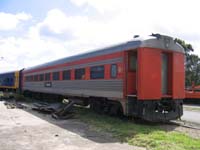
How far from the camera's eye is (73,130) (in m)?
9.61

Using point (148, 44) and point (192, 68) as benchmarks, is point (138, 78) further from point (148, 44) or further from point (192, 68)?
point (192, 68)

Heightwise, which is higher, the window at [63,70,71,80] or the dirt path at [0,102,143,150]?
the window at [63,70,71,80]

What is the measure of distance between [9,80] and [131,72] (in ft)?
92.1

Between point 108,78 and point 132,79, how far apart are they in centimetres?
131

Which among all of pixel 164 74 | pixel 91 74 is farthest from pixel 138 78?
pixel 91 74

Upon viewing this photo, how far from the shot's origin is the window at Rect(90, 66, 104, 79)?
12.7 metres

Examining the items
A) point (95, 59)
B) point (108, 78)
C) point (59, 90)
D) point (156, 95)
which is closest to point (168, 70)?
point (156, 95)

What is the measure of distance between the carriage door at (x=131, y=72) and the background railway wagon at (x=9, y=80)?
23.2 meters

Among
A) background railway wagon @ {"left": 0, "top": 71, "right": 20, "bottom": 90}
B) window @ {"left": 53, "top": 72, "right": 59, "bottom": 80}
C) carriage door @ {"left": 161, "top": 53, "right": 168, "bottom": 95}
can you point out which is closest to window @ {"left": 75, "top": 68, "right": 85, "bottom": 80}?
window @ {"left": 53, "top": 72, "right": 59, "bottom": 80}

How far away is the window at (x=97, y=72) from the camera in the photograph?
12.7 m

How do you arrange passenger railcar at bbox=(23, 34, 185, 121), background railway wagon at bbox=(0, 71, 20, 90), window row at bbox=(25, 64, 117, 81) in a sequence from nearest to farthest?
1. passenger railcar at bbox=(23, 34, 185, 121)
2. window row at bbox=(25, 64, 117, 81)
3. background railway wagon at bbox=(0, 71, 20, 90)

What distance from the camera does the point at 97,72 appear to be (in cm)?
1308

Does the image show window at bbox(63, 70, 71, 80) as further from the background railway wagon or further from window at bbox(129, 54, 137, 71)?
the background railway wagon

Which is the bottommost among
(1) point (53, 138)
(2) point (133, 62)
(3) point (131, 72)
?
(1) point (53, 138)
